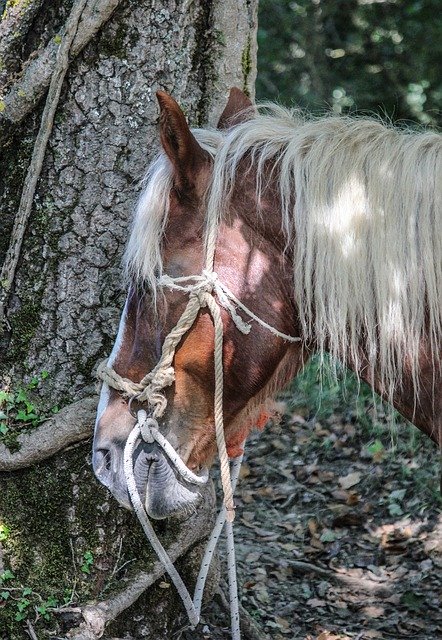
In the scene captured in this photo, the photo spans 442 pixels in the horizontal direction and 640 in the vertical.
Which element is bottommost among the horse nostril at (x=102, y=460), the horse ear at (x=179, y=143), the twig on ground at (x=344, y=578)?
the twig on ground at (x=344, y=578)

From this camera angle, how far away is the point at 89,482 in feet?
9.20

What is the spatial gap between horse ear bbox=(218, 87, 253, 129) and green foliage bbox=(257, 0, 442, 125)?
15.2ft

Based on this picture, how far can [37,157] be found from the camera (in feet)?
8.95

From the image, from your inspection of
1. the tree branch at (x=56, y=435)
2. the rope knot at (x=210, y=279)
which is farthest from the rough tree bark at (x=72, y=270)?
the rope knot at (x=210, y=279)

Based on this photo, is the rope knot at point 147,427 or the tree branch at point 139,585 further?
the tree branch at point 139,585

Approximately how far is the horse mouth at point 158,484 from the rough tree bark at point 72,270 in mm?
538

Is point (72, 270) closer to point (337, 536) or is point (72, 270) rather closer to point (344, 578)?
point (344, 578)

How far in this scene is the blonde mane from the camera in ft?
6.97

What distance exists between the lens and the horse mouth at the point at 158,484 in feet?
7.32

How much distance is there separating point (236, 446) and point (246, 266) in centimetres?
66

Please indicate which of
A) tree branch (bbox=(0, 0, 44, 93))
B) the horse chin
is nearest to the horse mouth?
the horse chin

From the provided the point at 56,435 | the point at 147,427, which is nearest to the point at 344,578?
the point at 56,435

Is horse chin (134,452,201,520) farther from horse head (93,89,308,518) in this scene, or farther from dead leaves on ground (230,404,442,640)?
dead leaves on ground (230,404,442,640)

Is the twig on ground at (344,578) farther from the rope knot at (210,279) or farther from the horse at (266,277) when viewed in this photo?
the rope knot at (210,279)
